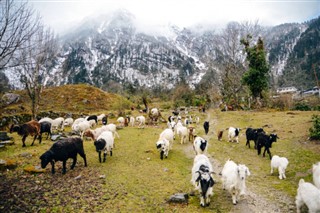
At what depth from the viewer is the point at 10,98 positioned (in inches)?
1630

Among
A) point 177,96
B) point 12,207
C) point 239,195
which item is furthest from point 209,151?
point 177,96

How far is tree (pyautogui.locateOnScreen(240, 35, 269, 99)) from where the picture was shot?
143 ft

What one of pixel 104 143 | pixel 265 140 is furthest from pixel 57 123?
pixel 265 140

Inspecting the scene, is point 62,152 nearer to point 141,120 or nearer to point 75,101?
point 141,120

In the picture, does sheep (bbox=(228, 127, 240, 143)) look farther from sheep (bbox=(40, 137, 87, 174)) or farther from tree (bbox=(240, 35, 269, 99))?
tree (bbox=(240, 35, 269, 99))

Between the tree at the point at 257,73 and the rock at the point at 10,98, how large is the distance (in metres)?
40.4

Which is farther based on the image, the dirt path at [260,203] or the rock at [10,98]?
the rock at [10,98]

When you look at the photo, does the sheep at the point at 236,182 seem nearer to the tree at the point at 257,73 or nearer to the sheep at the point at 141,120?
the sheep at the point at 141,120

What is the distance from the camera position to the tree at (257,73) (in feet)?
143

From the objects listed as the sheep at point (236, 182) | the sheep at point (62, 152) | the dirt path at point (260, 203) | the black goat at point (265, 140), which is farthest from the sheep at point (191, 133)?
the sheep at point (236, 182)

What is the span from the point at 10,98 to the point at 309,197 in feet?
149

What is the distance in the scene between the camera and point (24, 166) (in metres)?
12.9

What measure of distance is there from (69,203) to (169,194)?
4093 millimetres

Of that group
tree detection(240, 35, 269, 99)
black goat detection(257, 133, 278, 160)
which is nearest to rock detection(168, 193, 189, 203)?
black goat detection(257, 133, 278, 160)
